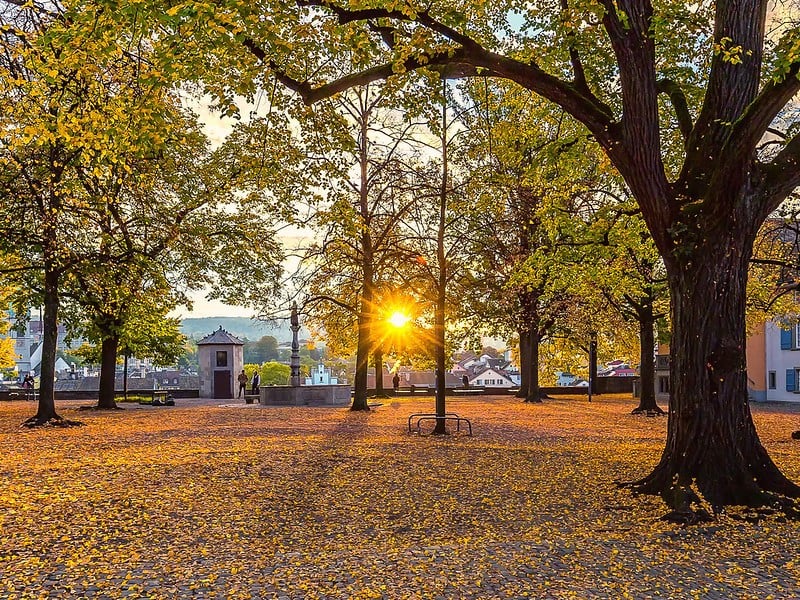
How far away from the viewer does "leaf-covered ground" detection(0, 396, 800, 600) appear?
5395 mm

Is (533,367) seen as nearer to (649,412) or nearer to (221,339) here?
(649,412)

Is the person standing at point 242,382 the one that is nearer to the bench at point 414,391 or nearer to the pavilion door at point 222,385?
the pavilion door at point 222,385

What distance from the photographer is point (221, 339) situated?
129 ft

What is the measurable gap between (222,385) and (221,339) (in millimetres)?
2527

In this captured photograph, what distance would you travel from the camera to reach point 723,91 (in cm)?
832

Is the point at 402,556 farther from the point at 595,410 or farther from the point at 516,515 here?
→ the point at 595,410

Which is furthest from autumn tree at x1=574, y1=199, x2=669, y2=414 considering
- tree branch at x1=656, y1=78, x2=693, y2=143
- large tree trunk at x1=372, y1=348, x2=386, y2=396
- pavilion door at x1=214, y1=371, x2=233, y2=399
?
pavilion door at x1=214, y1=371, x2=233, y2=399

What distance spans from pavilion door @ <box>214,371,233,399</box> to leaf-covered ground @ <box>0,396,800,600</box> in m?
25.4

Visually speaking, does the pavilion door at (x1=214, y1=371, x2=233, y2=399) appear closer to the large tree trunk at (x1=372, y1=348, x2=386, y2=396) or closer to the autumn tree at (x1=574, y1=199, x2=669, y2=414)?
the large tree trunk at (x1=372, y1=348, x2=386, y2=396)

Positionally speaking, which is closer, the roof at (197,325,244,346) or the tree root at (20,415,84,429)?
the tree root at (20,415,84,429)

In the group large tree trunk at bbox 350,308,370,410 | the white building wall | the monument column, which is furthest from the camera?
the white building wall

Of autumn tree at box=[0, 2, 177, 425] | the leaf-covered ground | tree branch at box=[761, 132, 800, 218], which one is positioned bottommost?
the leaf-covered ground

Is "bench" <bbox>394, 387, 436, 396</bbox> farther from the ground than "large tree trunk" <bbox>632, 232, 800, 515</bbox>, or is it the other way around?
"large tree trunk" <bbox>632, 232, 800, 515</bbox>

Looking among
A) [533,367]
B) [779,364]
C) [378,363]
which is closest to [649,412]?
[533,367]
